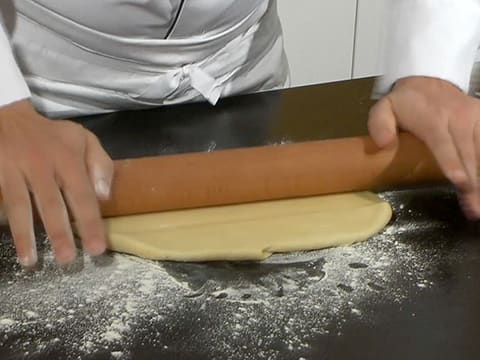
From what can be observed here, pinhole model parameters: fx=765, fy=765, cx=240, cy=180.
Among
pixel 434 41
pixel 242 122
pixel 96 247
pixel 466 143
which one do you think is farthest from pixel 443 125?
pixel 96 247

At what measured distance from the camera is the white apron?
940 mm

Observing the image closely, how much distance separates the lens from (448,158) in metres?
0.80

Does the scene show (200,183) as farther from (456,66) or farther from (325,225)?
(456,66)

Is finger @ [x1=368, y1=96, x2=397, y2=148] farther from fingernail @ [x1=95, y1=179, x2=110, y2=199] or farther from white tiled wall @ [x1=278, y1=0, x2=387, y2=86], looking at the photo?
white tiled wall @ [x1=278, y1=0, x2=387, y2=86]

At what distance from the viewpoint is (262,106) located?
1037mm

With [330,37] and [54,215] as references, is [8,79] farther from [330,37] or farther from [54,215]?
[330,37]

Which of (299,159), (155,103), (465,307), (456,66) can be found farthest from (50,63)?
(465,307)

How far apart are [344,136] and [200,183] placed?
23 cm

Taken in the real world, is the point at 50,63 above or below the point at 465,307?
above

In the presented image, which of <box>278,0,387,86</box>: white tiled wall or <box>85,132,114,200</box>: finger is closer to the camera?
<box>85,132,114,200</box>: finger

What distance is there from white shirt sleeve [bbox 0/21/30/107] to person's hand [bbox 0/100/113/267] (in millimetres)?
52

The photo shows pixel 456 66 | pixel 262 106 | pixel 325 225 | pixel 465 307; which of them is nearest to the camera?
pixel 465 307

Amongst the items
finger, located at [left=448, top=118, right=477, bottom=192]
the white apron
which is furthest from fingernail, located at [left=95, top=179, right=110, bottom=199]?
finger, located at [left=448, top=118, right=477, bottom=192]

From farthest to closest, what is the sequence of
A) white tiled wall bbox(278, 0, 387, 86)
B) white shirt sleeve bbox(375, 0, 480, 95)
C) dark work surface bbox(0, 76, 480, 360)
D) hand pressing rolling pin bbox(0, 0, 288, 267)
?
1. white tiled wall bbox(278, 0, 387, 86)
2. white shirt sleeve bbox(375, 0, 480, 95)
3. hand pressing rolling pin bbox(0, 0, 288, 267)
4. dark work surface bbox(0, 76, 480, 360)
